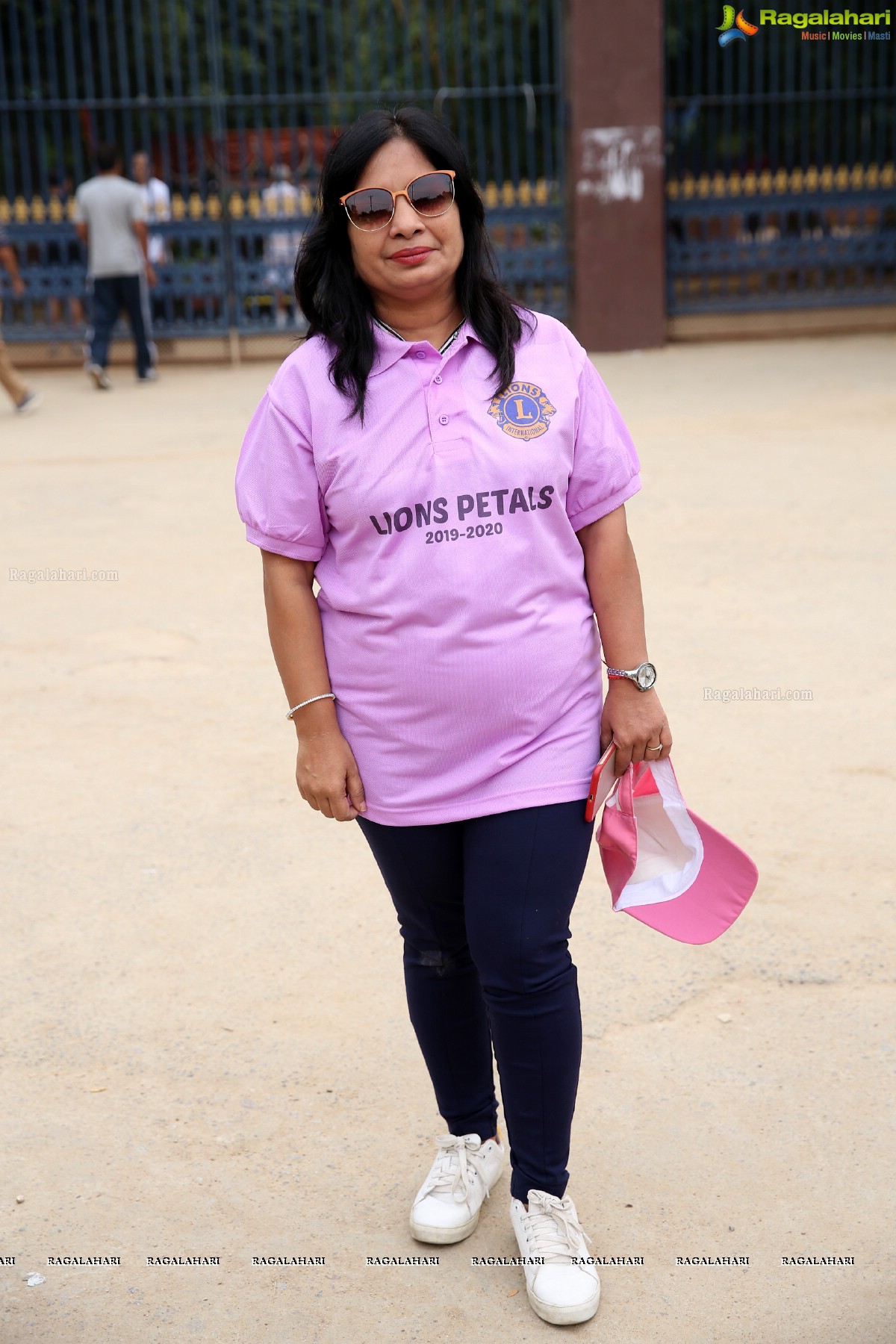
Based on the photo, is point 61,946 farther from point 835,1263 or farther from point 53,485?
point 53,485

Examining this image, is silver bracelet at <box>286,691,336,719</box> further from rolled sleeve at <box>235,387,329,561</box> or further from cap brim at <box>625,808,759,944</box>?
cap brim at <box>625,808,759,944</box>

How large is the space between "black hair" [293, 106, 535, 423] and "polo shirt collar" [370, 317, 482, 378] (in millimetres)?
12

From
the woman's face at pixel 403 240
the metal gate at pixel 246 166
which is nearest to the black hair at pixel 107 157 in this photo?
the metal gate at pixel 246 166

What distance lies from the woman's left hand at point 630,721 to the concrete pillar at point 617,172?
1007 centimetres

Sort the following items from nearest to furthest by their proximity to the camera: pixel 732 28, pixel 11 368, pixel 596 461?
pixel 596 461 < pixel 11 368 < pixel 732 28

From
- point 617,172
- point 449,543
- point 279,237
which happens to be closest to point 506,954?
point 449,543

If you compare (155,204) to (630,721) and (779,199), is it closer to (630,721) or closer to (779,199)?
(779,199)

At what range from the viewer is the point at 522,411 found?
203 cm

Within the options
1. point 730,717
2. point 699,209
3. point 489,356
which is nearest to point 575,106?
point 699,209

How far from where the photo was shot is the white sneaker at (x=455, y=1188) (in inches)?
89.7

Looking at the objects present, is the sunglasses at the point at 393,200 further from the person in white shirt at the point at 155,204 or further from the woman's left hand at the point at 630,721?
the person in white shirt at the point at 155,204

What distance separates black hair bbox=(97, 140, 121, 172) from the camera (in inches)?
412

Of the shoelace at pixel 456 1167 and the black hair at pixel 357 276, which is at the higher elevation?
the black hair at pixel 357 276

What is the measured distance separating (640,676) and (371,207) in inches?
30.4
